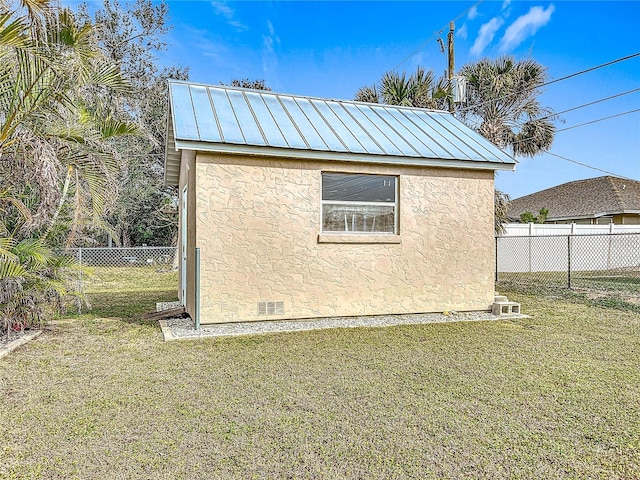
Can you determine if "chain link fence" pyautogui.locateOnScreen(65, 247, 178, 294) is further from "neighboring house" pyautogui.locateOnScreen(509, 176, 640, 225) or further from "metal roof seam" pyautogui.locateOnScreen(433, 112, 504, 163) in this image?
"neighboring house" pyautogui.locateOnScreen(509, 176, 640, 225)

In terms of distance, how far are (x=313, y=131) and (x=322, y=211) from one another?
4.97 ft

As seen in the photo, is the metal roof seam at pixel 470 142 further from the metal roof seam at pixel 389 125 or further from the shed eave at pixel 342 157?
the metal roof seam at pixel 389 125

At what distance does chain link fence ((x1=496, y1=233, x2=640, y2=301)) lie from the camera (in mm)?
13422

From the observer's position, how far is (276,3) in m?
14.7

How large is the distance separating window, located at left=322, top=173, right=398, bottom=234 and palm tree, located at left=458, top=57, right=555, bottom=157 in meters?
9.75

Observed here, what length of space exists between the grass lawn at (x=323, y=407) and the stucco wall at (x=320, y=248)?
3.50 feet

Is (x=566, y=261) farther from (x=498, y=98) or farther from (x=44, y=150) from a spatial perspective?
(x=44, y=150)

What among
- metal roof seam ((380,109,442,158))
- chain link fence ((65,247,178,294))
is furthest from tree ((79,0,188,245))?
metal roof seam ((380,109,442,158))

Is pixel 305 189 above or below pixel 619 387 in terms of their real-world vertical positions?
above

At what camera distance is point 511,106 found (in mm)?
16250

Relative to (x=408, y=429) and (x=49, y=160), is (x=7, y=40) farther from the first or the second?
(x=408, y=429)

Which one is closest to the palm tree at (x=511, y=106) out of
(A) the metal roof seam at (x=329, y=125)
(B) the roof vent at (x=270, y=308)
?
(A) the metal roof seam at (x=329, y=125)

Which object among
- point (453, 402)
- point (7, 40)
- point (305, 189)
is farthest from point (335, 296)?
point (7, 40)

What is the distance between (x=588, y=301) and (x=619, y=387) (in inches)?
248
